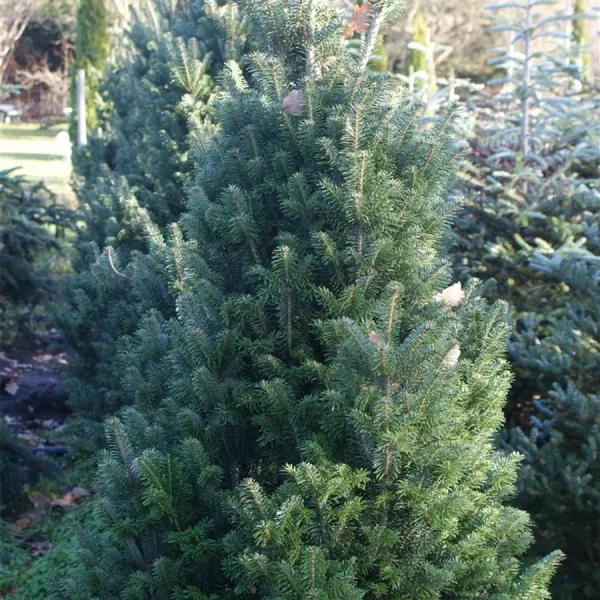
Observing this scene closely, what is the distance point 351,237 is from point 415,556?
3.05 feet

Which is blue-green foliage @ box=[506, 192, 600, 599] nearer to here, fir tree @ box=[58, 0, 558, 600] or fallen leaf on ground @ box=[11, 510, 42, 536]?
fir tree @ box=[58, 0, 558, 600]

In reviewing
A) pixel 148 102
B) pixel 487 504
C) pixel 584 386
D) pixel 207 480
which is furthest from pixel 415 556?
pixel 148 102

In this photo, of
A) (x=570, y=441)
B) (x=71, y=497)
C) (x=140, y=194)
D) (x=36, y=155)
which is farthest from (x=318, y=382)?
(x=36, y=155)

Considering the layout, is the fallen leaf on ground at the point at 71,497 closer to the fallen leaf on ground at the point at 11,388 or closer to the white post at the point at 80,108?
the fallen leaf on ground at the point at 11,388

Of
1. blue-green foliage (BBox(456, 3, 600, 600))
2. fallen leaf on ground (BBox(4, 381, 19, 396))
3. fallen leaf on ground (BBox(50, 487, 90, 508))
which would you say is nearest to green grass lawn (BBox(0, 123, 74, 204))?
fallen leaf on ground (BBox(4, 381, 19, 396))

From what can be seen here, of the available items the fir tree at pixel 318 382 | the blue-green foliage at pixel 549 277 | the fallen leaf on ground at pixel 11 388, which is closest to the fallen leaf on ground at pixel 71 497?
the fallen leaf on ground at pixel 11 388

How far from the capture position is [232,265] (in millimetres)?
2543

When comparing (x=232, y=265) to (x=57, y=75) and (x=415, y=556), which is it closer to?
(x=415, y=556)

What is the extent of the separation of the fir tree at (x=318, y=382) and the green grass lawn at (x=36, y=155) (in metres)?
13.9

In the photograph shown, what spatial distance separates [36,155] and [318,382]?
931 inches

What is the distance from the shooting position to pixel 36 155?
24.0 m

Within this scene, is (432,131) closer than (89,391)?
Yes

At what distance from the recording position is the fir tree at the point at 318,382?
210cm

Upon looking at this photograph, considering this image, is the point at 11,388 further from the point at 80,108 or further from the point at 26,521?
the point at 80,108
